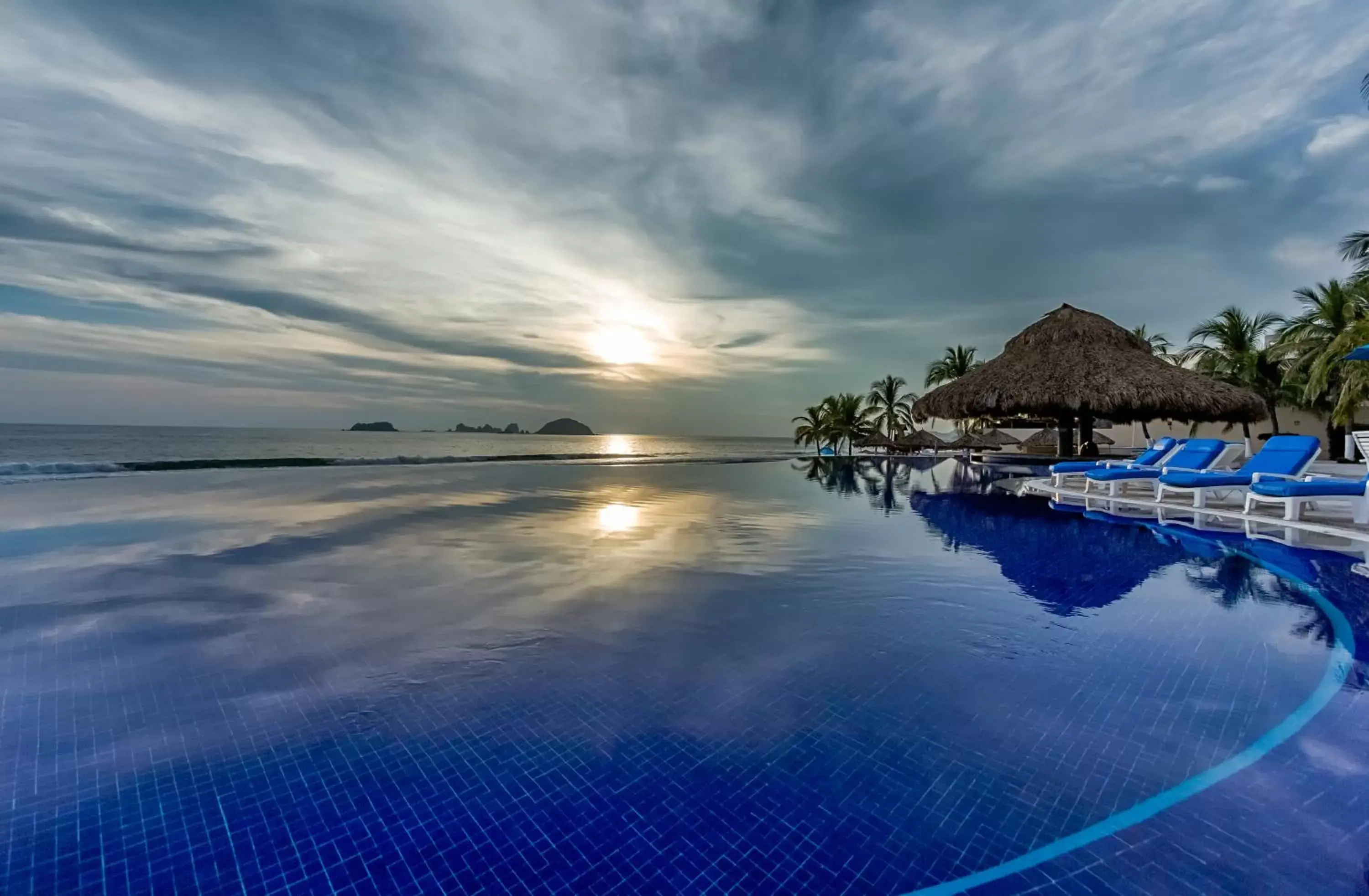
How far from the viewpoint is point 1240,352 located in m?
22.1

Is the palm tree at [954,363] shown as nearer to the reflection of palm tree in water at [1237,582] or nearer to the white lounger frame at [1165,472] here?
the white lounger frame at [1165,472]

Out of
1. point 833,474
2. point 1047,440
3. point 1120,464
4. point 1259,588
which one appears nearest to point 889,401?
point 1047,440

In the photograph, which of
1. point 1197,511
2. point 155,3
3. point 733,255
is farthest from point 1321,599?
point 155,3

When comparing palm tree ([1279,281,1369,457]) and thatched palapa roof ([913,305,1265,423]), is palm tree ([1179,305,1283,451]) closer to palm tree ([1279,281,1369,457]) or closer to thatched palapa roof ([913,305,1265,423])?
palm tree ([1279,281,1369,457])

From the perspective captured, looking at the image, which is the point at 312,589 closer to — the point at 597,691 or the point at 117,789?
the point at 117,789

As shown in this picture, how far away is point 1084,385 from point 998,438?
14440 millimetres

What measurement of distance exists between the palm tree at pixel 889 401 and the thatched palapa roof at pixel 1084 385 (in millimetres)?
8878

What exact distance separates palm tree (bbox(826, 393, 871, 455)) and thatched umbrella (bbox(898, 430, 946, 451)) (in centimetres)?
213

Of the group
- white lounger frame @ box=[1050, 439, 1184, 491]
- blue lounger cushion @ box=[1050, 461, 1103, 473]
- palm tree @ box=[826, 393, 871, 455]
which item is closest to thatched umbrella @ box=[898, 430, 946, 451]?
palm tree @ box=[826, 393, 871, 455]

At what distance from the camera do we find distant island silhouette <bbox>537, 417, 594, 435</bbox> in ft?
316

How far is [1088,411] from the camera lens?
16.2 metres

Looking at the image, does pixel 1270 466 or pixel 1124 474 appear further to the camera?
pixel 1124 474

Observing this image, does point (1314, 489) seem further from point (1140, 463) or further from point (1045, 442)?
point (1045, 442)

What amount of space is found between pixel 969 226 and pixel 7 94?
60.0 ft
